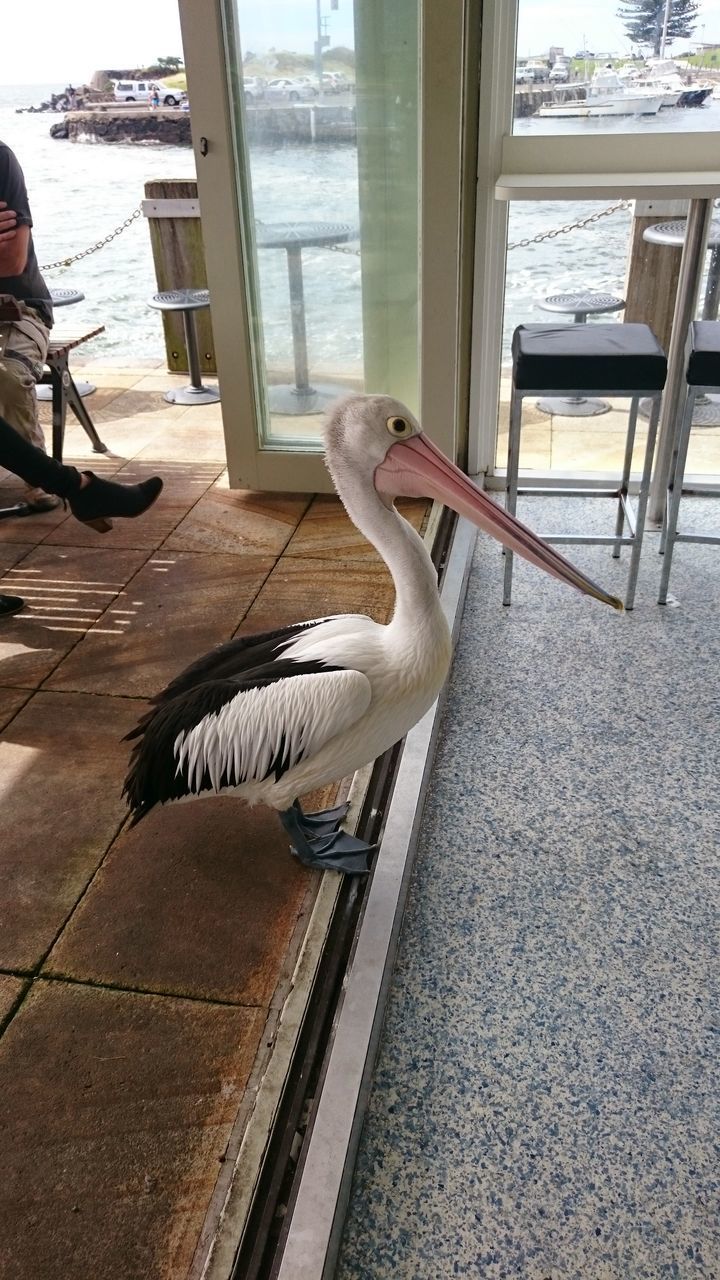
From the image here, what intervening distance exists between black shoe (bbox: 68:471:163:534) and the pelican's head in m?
1.55

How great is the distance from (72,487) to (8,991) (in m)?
1.80

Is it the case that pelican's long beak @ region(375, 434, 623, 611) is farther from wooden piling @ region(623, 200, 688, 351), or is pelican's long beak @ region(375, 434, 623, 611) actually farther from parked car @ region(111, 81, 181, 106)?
parked car @ region(111, 81, 181, 106)

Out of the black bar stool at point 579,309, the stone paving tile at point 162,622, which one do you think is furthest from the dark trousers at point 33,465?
the black bar stool at point 579,309

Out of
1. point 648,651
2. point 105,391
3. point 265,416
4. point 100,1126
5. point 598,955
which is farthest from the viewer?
point 105,391

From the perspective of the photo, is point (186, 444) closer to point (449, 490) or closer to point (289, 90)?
point (289, 90)

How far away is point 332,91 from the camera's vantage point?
315 centimetres

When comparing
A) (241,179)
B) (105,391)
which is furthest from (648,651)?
(105,391)

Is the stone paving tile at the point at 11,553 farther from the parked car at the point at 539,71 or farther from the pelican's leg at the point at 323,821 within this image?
the parked car at the point at 539,71

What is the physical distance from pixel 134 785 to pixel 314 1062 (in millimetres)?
603

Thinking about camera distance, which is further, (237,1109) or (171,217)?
(171,217)

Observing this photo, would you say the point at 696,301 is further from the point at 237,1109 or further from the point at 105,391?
the point at 105,391

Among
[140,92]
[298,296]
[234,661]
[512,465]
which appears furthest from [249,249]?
[140,92]

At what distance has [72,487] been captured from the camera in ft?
10.1

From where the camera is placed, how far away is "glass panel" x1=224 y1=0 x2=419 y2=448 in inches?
120
